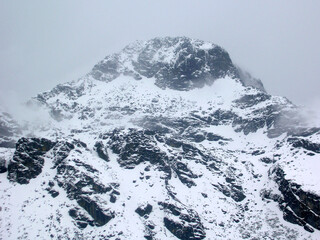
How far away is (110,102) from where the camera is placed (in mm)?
199875

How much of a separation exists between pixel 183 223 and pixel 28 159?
55.7m

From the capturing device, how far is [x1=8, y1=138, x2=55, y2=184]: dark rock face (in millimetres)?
125731

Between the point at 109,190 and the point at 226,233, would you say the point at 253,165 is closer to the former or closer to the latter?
the point at 226,233

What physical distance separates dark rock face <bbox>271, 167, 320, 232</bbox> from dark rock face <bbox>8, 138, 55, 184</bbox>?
78.5 meters

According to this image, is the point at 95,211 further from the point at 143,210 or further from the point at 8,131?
the point at 8,131

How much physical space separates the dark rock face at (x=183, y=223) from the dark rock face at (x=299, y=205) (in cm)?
2587

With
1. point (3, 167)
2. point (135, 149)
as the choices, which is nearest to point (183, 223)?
point (135, 149)

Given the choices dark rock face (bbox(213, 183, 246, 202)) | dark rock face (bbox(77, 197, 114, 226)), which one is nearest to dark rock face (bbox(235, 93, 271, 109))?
dark rock face (bbox(213, 183, 246, 202))

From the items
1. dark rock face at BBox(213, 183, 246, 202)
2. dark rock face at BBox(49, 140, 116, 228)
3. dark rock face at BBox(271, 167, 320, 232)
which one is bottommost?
dark rock face at BBox(49, 140, 116, 228)

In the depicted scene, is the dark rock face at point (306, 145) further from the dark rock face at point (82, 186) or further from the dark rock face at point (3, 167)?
the dark rock face at point (3, 167)

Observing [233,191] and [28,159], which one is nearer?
[28,159]

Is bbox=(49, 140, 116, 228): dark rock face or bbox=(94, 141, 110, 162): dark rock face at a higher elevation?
bbox=(94, 141, 110, 162): dark rock face

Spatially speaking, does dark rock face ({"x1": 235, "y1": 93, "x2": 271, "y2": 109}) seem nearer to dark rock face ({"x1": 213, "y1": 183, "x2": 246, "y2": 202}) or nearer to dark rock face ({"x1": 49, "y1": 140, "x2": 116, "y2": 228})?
dark rock face ({"x1": 213, "y1": 183, "x2": 246, "y2": 202})

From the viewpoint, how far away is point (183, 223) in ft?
374
